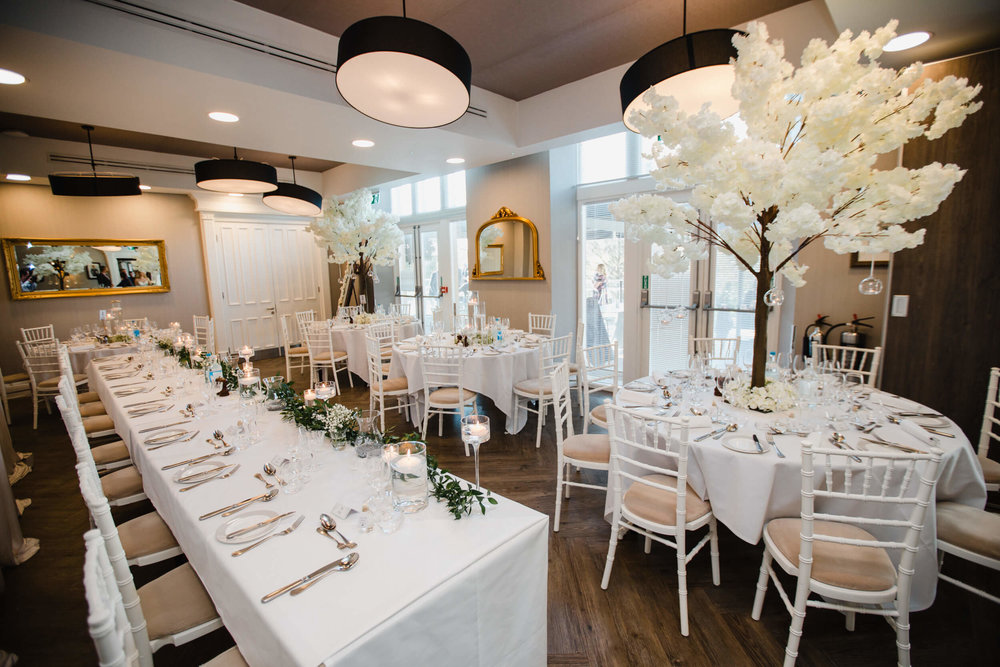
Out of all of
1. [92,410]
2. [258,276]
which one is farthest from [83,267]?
[92,410]

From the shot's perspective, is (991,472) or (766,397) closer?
(991,472)

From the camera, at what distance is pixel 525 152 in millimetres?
5520

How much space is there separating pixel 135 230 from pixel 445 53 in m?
7.79

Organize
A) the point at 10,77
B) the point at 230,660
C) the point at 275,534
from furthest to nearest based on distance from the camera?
1. the point at 10,77
2. the point at 275,534
3. the point at 230,660

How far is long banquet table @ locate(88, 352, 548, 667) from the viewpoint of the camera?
1.04 meters

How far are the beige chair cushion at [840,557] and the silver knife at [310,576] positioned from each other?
5.75 feet

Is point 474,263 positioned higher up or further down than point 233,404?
higher up

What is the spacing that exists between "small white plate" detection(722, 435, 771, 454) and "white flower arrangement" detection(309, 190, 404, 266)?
19.4 feet

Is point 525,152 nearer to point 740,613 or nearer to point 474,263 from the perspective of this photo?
point 474,263

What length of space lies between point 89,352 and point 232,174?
10.0ft

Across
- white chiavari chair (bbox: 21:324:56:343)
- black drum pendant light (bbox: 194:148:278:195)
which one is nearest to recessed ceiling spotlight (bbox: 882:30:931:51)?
black drum pendant light (bbox: 194:148:278:195)

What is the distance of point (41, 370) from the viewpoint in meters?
5.26

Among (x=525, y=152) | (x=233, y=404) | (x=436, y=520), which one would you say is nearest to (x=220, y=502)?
(x=436, y=520)

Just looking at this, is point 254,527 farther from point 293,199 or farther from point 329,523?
point 293,199
